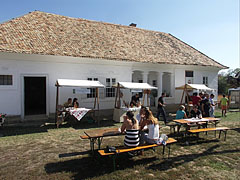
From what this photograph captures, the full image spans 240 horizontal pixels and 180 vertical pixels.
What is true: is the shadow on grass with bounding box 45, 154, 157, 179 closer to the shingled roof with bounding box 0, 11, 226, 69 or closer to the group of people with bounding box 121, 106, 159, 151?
the group of people with bounding box 121, 106, 159, 151

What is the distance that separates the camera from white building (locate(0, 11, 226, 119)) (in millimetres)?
9961

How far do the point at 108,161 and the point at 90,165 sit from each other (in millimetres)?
516

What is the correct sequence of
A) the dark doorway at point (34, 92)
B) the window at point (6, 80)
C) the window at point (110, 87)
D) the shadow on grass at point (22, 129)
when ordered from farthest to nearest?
the dark doorway at point (34, 92) < the window at point (110, 87) < the window at point (6, 80) < the shadow on grass at point (22, 129)

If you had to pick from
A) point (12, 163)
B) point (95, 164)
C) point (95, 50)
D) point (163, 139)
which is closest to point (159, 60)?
point (95, 50)

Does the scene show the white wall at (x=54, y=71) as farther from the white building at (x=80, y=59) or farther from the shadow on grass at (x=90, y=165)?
the shadow on grass at (x=90, y=165)

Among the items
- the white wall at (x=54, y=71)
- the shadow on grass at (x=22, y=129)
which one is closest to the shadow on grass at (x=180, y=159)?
the shadow on grass at (x=22, y=129)

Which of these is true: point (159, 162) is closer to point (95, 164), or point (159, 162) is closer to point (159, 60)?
point (95, 164)

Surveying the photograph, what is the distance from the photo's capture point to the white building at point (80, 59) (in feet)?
32.7

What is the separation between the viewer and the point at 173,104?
50.1ft

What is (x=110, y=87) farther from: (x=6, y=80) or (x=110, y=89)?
(x=6, y=80)

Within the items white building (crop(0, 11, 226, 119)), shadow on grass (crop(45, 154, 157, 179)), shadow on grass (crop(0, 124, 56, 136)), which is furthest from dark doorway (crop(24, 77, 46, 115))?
shadow on grass (crop(45, 154, 157, 179))

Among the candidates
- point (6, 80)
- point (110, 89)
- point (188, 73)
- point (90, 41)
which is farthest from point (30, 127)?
point (188, 73)

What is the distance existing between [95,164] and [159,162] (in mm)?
1718

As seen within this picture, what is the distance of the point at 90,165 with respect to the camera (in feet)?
16.2
